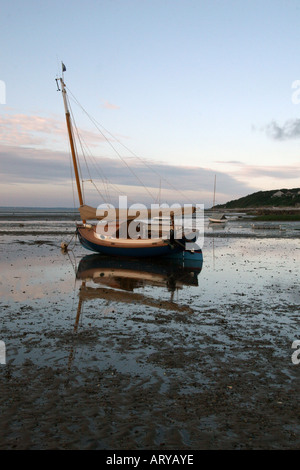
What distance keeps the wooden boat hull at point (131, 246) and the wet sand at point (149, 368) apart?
7.94 meters

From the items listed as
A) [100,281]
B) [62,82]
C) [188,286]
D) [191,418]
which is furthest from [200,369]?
[62,82]

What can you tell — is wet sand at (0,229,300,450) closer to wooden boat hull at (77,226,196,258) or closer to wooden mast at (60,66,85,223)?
wooden boat hull at (77,226,196,258)

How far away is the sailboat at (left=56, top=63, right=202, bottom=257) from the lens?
24.9 m

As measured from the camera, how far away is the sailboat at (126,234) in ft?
81.8

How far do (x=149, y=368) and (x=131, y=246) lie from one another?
17490 mm

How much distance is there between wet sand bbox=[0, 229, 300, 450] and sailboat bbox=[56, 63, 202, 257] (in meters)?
8.11

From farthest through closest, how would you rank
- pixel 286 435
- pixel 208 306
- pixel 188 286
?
pixel 188 286
pixel 208 306
pixel 286 435

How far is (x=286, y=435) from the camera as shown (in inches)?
230

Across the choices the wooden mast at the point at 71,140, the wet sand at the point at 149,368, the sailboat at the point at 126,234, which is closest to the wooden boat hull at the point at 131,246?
the sailboat at the point at 126,234

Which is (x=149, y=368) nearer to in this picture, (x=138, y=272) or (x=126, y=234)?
(x=138, y=272)

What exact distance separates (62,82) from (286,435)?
29.9 metres

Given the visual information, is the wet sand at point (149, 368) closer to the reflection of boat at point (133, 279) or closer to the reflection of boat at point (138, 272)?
the reflection of boat at point (133, 279)
